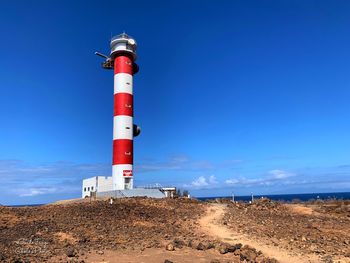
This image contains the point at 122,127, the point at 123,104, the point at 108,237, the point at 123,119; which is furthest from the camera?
the point at 123,104

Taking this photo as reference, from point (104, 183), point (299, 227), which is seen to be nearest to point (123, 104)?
point (104, 183)

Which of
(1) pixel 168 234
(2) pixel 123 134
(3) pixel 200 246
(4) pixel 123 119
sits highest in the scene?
(4) pixel 123 119

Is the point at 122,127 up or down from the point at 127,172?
up

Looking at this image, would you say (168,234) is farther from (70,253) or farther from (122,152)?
(122,152)

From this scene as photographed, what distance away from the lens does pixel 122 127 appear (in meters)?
45.1

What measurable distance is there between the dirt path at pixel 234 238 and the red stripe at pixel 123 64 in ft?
71.0

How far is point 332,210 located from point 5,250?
29.9 m

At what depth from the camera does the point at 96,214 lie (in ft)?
89.8

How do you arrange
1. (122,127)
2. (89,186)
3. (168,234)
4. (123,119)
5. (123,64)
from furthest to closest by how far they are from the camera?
(89,186), (123,64), (123,119), (122,127), (168,234)

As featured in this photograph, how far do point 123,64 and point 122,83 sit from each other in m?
2.83

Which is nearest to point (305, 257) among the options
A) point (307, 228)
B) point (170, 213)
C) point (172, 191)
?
point (307, 228)

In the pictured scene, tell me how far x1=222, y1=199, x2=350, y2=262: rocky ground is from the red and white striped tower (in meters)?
14.5

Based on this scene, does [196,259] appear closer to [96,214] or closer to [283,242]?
[283,242]

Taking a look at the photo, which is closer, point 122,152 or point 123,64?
point 122,152
